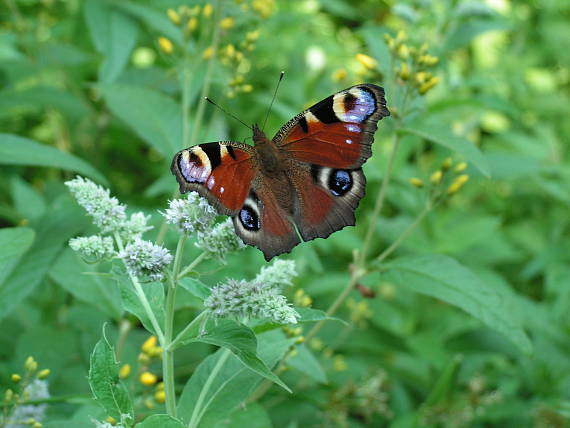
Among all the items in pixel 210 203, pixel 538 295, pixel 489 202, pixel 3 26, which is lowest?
pixel 538 295

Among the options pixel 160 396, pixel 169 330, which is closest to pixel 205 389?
pixel 169 330

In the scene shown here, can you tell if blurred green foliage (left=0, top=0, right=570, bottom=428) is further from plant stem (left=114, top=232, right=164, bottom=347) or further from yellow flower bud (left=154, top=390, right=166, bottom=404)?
plant stem (left=114, top=232, right=164, bottom=347)

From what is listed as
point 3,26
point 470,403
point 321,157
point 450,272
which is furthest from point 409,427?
point 3,26

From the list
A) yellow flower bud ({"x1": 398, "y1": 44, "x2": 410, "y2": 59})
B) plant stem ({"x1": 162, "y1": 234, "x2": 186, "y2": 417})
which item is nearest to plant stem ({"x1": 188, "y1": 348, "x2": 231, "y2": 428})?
plant stem ({"x1": 162, "y1": 234, "x2": 186, "y2": 417})

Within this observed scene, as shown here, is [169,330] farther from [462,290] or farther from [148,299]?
[462,290]

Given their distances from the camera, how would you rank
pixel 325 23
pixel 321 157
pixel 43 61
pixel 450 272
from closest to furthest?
pixel 321 157
pixel 450 272
pixel 43 61
pixel 325 23

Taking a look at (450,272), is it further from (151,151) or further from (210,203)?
A: (151,151)
